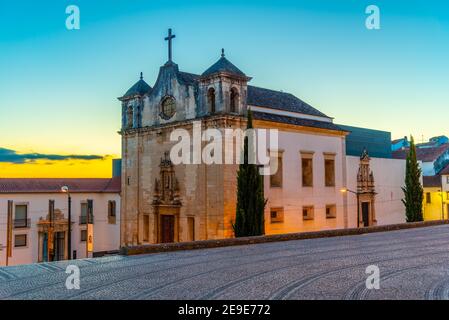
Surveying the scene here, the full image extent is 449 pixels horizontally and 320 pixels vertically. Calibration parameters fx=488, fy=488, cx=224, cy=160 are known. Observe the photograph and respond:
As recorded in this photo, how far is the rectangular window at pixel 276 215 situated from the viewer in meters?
28.5

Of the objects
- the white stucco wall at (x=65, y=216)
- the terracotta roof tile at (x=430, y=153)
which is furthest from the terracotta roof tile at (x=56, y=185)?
the terracotta roof tile at (x=430, y=153)

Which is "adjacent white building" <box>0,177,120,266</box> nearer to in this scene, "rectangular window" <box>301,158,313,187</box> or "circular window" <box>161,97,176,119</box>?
"circular window" <box>161,97,176,119</box>

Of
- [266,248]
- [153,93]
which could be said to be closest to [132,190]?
[153,93]

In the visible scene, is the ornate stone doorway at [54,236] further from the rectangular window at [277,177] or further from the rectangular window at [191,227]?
the rectangular window at [277,177]

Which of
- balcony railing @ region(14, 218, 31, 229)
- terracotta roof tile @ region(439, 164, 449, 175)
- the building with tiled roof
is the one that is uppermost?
the building with tiled roof

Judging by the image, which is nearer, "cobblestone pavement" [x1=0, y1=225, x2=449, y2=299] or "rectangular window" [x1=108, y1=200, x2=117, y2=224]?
"cobblestone pavement" [x1=0, y1=225, x2=449, y2=299]

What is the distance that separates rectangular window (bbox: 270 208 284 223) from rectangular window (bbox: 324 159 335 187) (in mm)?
5132

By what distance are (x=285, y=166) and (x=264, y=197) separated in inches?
109

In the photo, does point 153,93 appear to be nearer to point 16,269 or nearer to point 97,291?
point 16,269

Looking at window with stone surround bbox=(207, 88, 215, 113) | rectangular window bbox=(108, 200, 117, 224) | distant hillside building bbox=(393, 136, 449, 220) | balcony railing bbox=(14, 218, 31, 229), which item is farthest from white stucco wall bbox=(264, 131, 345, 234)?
balcony railing bbox=(14, 218, 31, 229)

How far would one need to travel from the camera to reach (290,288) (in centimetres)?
1152

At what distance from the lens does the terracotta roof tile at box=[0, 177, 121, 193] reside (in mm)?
34812

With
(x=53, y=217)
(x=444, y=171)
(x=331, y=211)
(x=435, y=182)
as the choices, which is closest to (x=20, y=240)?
(x=53, y=217)

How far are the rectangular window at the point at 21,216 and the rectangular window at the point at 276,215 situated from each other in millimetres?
17697
